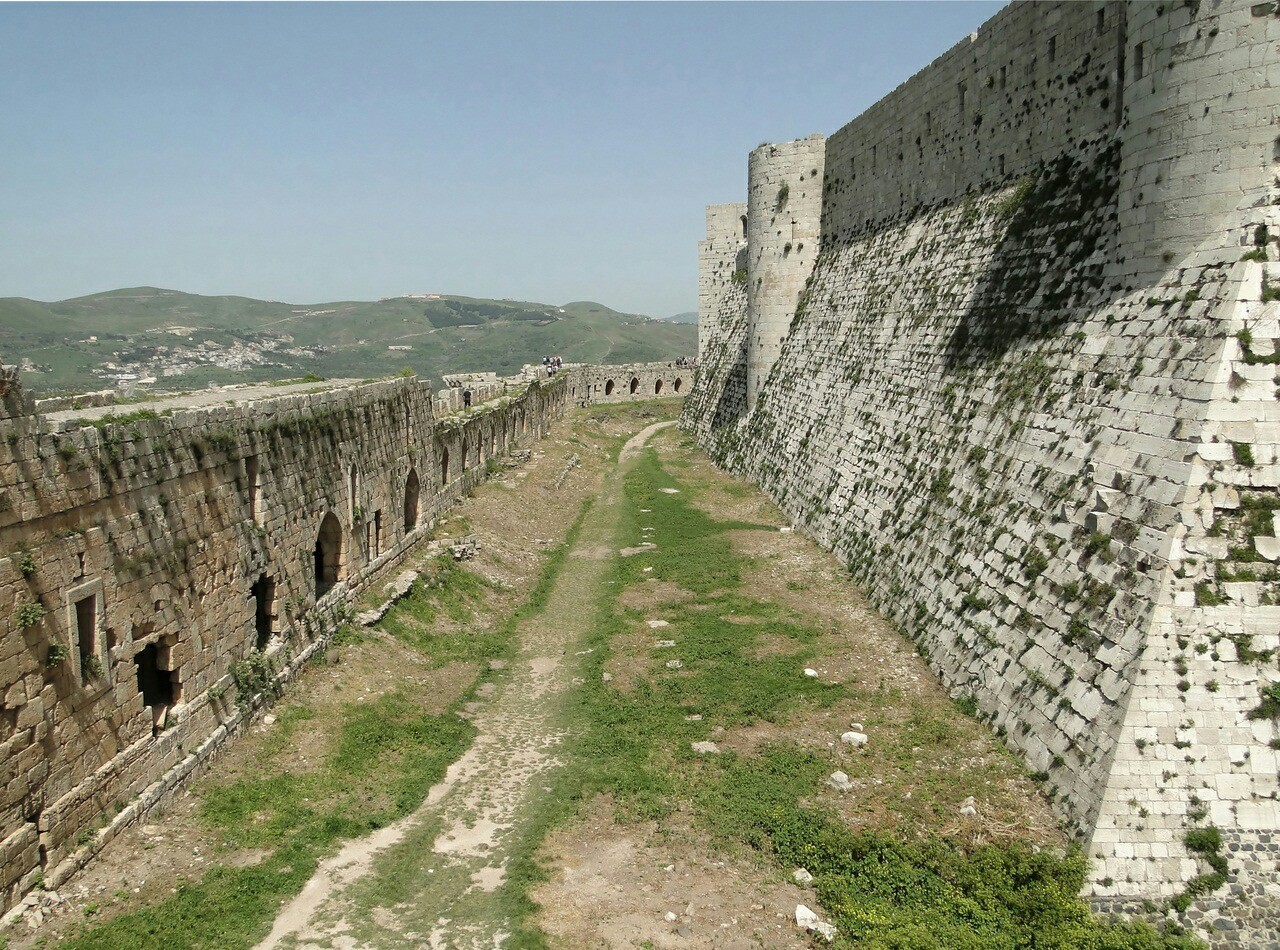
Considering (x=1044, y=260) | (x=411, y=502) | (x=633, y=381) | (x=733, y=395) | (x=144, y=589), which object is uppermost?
(x=1044, y=260)

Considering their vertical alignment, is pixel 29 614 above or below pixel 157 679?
above

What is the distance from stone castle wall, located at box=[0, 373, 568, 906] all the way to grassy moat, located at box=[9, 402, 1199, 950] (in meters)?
0.65

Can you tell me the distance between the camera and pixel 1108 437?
10234 mm

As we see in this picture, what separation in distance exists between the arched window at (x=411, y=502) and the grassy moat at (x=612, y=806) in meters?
4.30

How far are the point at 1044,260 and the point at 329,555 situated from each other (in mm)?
14042

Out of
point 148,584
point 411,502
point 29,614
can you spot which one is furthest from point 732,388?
point 29,614

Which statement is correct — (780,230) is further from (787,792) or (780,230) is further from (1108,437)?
(787,792)

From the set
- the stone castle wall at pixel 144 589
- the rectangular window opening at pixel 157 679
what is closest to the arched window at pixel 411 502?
the stone castle wall at pixel 144 589

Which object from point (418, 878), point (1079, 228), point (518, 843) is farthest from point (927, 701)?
point (1079, 228)

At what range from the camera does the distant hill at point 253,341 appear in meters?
93.6

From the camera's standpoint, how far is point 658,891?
8.52m

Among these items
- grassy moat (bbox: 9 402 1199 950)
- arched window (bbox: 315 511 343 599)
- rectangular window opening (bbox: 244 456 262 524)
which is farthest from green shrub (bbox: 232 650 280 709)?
arched window (bbox: 315 511 343 599)

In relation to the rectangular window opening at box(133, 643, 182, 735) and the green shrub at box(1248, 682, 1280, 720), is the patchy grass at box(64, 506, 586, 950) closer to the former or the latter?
the rectangular window opening at box(133, 643, 182, 735)

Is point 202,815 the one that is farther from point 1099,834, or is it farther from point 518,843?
point 1099,834
